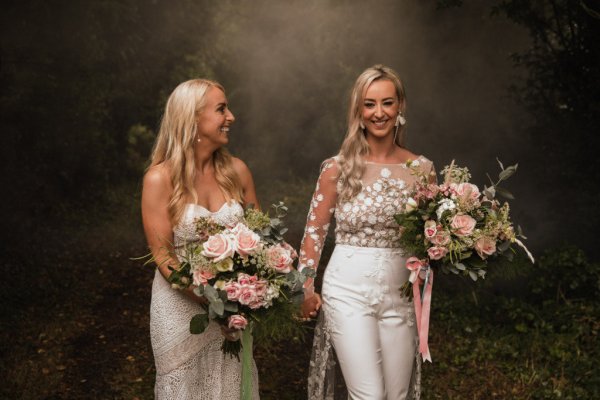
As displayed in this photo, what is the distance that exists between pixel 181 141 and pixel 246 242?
2.60ft

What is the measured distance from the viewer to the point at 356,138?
11.4 ft

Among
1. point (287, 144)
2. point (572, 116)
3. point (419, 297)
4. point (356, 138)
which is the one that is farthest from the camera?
point (287, 144)

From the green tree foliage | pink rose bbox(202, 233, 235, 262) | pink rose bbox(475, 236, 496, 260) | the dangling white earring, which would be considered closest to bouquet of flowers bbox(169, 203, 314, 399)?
pink rose bbox(202, 233, 235, 262)

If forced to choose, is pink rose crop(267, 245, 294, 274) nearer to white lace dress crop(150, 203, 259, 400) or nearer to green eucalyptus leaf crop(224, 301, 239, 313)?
green eucalyptus leaf crop(224, 301, 239, 313)

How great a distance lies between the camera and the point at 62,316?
6867 millimetres

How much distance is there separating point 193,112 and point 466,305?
453cm

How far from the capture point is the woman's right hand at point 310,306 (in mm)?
3342

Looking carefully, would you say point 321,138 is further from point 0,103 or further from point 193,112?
point 193,112

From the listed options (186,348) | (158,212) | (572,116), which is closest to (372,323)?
(186,348)

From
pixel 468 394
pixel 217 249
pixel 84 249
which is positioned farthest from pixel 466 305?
pixel 84 249

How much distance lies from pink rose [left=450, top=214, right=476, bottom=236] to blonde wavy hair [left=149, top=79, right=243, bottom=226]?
3.99 feet

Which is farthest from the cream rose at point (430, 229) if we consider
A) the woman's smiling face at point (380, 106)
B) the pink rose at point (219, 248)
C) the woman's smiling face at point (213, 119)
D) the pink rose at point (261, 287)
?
the woman's smiling face at point (213, 119)

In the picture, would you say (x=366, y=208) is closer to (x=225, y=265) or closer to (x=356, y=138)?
(x=356, y=138)

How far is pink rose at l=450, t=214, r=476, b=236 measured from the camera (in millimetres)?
2912
